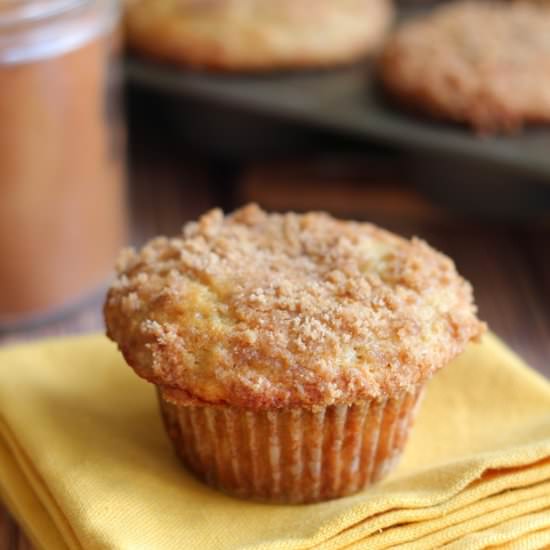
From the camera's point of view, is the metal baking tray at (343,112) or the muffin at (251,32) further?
the muffin at (251,32)

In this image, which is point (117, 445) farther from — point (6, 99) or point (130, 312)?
point (6, 99)

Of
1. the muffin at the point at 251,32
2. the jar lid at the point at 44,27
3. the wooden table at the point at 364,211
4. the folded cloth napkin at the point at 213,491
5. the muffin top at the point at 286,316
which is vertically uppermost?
the jar lid at the point at 44,27

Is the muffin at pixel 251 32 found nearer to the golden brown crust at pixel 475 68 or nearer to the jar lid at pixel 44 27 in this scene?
the golden brown crust at pixel 475 68

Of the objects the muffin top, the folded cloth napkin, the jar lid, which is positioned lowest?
the folded cloth napkin

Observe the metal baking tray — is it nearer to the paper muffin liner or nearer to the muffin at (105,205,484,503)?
the muffin at (105,205,484,503)

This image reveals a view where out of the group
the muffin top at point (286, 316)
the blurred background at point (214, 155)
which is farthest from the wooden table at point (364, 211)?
the muffin top at point (286, 316)

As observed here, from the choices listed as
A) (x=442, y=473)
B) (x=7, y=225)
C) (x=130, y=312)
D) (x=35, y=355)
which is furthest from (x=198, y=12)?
(x=442, y=473)

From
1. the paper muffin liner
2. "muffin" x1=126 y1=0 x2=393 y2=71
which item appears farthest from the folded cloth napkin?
"muffin" x1=126 y1=0 x2=393 y2=71
